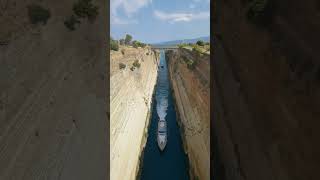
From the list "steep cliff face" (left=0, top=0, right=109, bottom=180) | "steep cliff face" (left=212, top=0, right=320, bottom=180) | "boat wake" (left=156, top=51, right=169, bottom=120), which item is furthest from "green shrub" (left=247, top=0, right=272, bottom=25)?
"boat wake" (left=156, top=51, right=169, bottom=120)

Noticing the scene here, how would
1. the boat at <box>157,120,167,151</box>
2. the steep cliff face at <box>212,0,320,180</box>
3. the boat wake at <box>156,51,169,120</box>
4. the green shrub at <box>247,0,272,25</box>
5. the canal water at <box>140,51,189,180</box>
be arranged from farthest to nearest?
the boat wake at <box>156,51,169,120</box> → the boat at <box>157,120,167,151</box> → the canal water at <box>140,51,189,180</box> → the green shrub at <box>247,0,272,25</box> → the steep cliff face at <box>212,0,320,180</box>

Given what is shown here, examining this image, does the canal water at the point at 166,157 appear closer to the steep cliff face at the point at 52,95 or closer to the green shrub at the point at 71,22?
the steep cliff face at the point at 52,95

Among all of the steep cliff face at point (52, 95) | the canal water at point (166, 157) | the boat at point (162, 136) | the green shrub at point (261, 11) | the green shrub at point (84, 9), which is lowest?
the canal water at point (166, 157)

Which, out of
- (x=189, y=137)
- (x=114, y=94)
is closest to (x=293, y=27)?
(x=114, y=94)

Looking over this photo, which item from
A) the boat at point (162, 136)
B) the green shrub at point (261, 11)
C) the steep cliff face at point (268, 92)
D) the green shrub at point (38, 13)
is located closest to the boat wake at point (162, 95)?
the boat at point (162, 136)

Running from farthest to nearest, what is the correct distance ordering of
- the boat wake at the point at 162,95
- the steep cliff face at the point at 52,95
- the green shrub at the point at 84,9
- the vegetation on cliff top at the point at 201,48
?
the boat wake at the point at 162,95 → the vegetation on cliff top at the point at 201,48 → the green shrub at the point at 84,9 → the steep cliff face at the point at 52,95

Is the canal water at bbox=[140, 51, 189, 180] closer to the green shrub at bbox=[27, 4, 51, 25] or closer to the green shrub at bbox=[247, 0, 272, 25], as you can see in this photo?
the green shrub at bbox=[27, 4, 51, 25]

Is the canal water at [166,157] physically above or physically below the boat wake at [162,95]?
below
